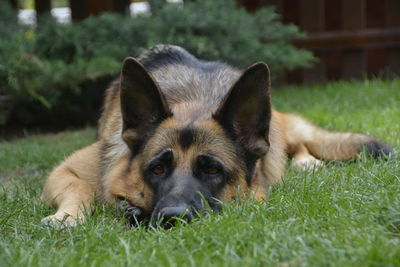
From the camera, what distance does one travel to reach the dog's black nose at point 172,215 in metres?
3.08

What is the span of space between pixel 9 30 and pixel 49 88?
1572mm

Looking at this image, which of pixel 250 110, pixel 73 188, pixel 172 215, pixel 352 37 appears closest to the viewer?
pixel 172 215

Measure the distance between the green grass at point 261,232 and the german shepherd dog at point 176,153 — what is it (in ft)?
0.45

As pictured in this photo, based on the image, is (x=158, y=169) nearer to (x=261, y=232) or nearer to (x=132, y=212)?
(x=132, y=212)

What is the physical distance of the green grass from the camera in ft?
8.13

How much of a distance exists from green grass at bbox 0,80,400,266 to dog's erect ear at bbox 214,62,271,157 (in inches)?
15.1

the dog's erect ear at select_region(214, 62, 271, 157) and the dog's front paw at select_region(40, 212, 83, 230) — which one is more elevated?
the dog's erect ear at select_region(214, 62, 271, 157)

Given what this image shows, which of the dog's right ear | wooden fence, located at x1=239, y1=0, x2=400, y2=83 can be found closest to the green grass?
the dog's right ear

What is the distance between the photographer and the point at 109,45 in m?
7.70

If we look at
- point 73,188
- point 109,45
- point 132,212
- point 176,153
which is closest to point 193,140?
point 176,153

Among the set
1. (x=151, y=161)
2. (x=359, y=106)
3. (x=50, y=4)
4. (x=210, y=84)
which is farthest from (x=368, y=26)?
(x=151, y=161)

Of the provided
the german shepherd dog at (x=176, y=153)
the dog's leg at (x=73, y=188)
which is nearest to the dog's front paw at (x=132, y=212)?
the german shepherd dog at (x=176, y=153)

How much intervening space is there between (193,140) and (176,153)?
0.14 metres

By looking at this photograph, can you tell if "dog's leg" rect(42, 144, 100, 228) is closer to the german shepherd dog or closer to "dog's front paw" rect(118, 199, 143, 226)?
the german shepherd dog
